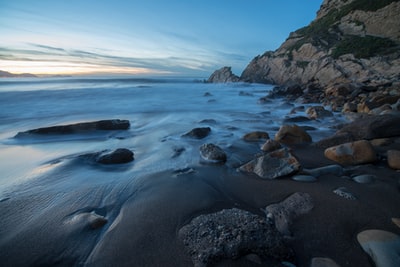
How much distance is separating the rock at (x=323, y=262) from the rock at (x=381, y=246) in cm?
27

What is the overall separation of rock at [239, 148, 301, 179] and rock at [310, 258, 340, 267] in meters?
1.31

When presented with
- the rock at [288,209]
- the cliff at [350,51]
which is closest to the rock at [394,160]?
the rock at [288,209]

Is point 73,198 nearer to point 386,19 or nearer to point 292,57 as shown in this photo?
point 386,19

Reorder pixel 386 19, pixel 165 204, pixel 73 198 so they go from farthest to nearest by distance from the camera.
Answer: pixel 386 19 → pixel 73 198 → pixel 165 204

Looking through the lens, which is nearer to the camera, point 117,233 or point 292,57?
point 117,233

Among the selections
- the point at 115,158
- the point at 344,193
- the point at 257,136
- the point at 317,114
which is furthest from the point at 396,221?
the point at 317,114

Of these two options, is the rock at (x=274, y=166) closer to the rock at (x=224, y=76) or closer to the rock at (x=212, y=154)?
the rock at (x=212, y=154)

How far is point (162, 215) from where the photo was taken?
2.14 meters

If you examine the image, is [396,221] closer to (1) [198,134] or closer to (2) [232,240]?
(2) [232,240]

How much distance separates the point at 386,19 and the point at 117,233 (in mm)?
28868

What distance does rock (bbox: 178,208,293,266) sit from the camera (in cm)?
153

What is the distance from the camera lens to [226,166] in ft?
11.0

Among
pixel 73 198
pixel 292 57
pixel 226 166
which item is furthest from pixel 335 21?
pixel 73 198

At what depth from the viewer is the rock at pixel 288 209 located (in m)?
1.96
